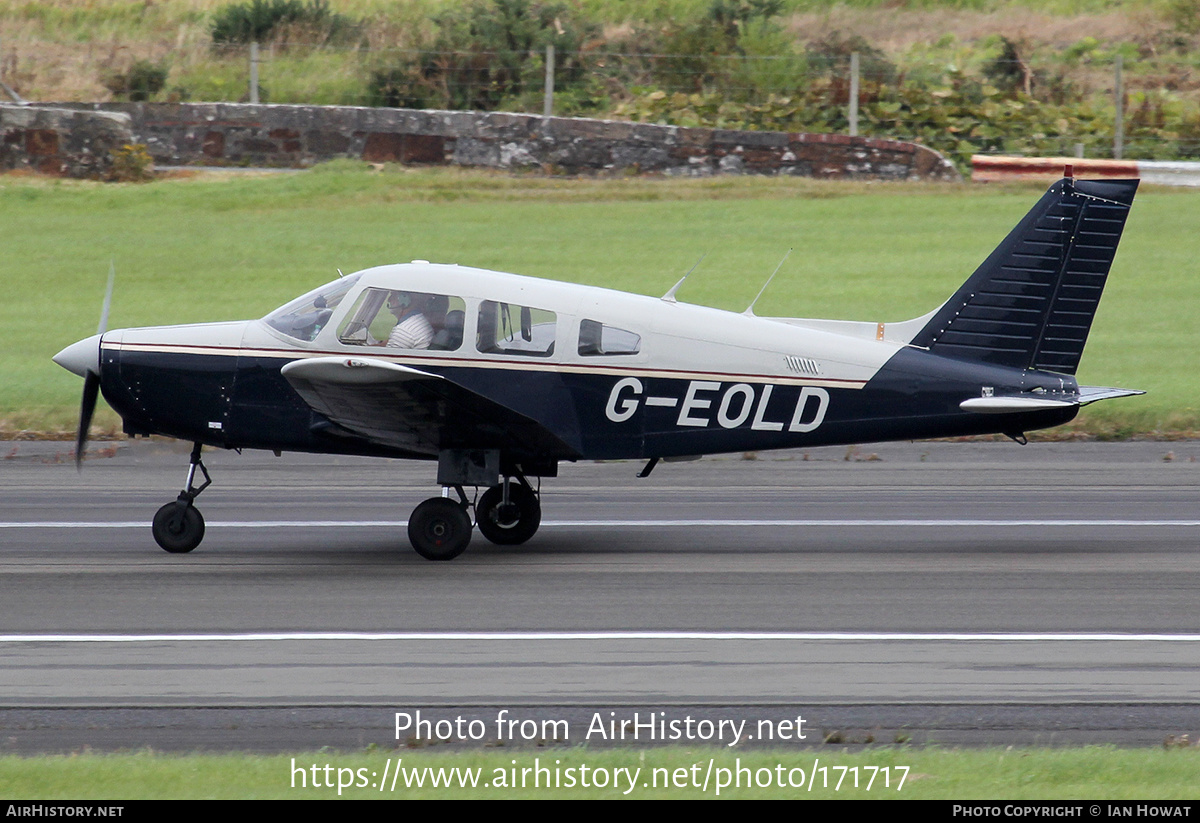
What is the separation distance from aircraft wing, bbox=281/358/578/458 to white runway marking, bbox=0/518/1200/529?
5.35 ft

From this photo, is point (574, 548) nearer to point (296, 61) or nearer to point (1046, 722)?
point (1046, 722)

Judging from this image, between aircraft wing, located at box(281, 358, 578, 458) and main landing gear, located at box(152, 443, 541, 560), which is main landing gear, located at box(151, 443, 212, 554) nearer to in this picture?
main landing gear, located at box(152, 443, 541, 560)

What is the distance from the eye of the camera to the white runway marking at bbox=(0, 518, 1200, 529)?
12.1 metres

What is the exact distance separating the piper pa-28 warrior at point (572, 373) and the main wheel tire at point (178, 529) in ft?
0.04

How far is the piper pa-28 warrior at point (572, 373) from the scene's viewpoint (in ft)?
35.2

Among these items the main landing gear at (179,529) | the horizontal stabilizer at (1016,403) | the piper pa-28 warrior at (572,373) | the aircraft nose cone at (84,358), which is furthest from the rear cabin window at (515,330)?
the horizontal stabilizer at (1016,403)

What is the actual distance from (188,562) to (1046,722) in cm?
651

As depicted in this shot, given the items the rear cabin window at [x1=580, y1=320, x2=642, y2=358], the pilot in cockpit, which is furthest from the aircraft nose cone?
the rear cabin window at [x1=580, y1=320, x2=642, y2=358]

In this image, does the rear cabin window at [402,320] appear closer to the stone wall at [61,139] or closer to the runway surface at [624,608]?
the runway surface at [624,608]

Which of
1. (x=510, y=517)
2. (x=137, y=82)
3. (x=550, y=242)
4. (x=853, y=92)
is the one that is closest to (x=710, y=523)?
(x=510, y=517)

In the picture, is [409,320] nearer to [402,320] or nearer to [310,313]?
[402,320]

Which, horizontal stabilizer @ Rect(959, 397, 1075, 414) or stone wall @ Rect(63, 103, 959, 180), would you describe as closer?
horizontal stabilizer @ Rect(959, 397, 1075, 414)

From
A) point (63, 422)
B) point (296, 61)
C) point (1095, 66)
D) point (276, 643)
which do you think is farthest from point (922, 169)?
point (276, 643)

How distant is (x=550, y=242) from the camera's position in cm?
2655
